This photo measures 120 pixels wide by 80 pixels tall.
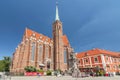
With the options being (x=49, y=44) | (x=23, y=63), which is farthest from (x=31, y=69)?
(x=49, y=44)

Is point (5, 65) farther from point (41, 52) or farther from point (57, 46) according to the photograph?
point (57, 46)

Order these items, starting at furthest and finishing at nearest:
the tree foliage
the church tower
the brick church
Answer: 1. the tree foliage
2. the church tower
3. the brick church

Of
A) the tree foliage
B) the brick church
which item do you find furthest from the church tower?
the tree foliage

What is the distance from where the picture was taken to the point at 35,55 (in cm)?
4128

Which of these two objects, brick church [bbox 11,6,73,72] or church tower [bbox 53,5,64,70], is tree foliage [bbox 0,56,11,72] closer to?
brick church [bbox 11,6,73,72]

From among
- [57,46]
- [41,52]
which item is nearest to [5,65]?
[41,52]

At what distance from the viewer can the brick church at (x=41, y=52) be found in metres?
37.9

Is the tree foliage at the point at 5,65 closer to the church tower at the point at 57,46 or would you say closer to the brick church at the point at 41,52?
the brick church at the point at 41,52

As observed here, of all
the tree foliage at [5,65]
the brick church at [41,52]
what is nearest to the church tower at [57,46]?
the brick church at [41,52]

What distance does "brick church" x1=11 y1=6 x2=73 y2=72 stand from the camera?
3794cm

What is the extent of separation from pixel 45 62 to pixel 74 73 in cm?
1514

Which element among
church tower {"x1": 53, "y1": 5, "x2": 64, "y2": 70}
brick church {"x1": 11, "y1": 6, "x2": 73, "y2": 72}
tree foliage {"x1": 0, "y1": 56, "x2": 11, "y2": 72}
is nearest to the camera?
brick church {"x1": 11, "y1": 6, "x2": 73, "y2": 72}

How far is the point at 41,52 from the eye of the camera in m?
44.1

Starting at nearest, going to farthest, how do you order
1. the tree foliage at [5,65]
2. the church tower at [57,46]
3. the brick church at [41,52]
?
the brick church at [41,52] → the church tower at [57,46] → the tree foliage at [5,65]
